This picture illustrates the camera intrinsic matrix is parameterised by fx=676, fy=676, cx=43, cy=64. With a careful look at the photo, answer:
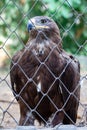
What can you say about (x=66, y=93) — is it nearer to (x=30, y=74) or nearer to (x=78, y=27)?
(x=30, y=74)

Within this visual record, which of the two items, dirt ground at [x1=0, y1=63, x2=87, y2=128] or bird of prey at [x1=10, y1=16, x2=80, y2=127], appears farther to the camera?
dirt ground at [x1=0, y1=63, x2=87, y2=128]

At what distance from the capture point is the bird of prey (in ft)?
15.9

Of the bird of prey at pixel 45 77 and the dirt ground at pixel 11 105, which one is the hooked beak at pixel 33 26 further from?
the dirt ground at pixel 11 105

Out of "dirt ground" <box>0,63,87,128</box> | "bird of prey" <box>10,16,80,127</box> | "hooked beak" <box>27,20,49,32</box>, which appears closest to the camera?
"hooked beak" <box>27,20,49,32</box>

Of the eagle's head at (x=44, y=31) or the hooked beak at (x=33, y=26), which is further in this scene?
the eagle's head at (x=44, y=31)

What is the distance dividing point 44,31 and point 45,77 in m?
0.36

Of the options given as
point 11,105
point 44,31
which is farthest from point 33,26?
point 11,105

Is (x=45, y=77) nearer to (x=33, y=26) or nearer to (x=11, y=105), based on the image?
(x=33, y=26)

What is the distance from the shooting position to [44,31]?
16.5 feet

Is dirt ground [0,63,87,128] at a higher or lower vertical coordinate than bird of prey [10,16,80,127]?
lower

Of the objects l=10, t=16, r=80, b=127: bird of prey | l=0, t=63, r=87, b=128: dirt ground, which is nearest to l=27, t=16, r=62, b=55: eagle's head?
l=10, t=16, r=80, b=127: bird of prey

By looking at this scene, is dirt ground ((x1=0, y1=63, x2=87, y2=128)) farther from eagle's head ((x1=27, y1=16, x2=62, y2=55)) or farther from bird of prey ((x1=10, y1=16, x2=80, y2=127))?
eagle's head ((x1=27, y1=16, x2=62, y2=55))

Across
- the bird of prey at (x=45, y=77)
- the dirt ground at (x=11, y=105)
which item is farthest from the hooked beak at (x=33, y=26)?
the dirt ground at (x=11, y=105)

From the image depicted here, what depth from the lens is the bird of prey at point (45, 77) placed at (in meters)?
4.84
